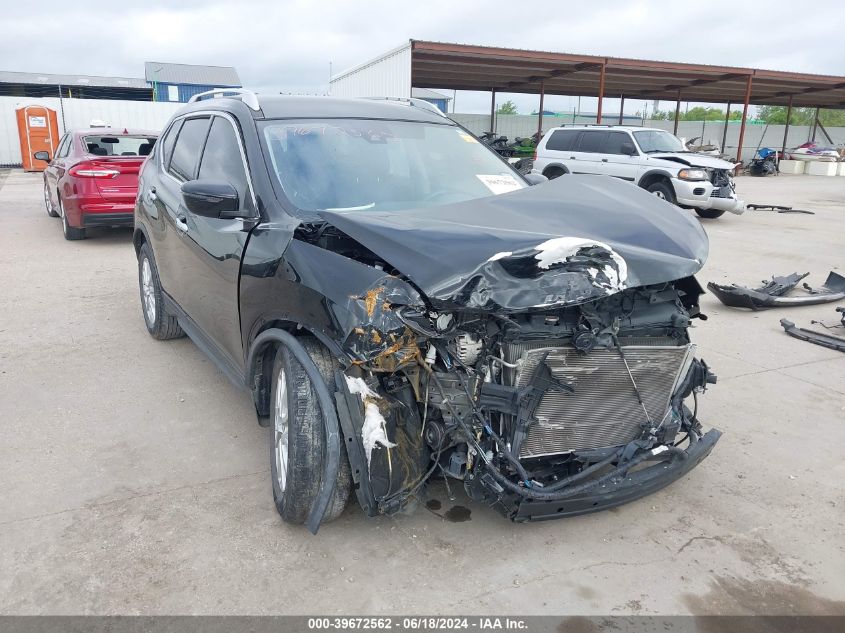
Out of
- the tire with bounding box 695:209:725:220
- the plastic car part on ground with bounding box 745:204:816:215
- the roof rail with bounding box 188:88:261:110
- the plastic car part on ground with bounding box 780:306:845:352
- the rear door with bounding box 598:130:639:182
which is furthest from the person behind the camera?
the plastic car part on ground with bounding box 745:204:816:215

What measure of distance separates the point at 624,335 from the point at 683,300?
0.60m

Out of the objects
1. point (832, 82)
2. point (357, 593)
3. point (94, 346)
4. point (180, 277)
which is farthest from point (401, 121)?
point (832, 82)

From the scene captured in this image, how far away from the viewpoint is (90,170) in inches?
369

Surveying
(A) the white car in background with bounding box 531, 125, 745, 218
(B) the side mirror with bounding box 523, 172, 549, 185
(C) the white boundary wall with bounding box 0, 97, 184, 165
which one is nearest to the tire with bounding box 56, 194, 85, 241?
(B) the side mirror with bounding box 523, 172, 549, 185

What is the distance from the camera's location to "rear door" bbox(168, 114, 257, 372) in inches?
137

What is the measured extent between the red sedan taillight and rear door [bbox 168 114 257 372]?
5.95 meters

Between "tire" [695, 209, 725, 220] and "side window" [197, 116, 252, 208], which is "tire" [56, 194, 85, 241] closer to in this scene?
"side window" [197, 116, 252, 208]

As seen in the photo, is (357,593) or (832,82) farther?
(832,82)

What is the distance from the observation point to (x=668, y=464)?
304 cm

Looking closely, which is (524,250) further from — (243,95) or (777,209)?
(777,209)

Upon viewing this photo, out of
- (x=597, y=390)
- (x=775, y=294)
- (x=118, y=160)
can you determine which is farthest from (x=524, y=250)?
(x=118, y=160)

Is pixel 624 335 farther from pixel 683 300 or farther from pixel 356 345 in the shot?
pixel 356 345

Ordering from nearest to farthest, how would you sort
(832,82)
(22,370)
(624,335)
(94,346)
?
(624,335) < (22,370) < (94,346) < (832,82)

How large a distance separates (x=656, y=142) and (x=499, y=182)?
1252cm
